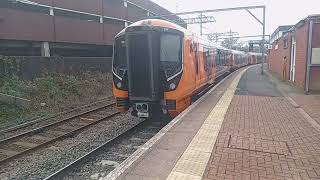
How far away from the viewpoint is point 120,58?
9820mm

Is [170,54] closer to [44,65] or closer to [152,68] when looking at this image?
[152,68]

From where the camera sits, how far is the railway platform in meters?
5.04

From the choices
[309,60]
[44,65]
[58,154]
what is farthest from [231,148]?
[44,65]

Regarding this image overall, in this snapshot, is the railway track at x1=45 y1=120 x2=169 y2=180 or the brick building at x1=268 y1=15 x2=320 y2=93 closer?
the railway track at x1=45 y1=120 x2=169 y2=180

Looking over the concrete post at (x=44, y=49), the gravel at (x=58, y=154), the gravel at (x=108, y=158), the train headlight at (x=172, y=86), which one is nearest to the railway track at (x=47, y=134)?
the gravel at (x=58, y=154)

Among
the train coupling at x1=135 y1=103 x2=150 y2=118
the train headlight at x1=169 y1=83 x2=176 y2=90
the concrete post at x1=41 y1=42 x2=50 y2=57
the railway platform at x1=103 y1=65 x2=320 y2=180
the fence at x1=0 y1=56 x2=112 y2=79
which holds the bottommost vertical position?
the railway platform at x1=103 y1=65 x2=320 y2=180

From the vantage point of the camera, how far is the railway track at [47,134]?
8.06 meters

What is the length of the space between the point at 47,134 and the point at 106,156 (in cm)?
295

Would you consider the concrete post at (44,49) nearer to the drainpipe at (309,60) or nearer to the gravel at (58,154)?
the gravel at (58,154)

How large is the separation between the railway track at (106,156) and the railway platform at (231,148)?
1089 mm

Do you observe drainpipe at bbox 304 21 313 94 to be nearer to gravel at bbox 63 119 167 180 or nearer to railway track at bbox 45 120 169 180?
railway track at bbox 45 120 169 180

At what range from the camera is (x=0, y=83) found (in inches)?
516

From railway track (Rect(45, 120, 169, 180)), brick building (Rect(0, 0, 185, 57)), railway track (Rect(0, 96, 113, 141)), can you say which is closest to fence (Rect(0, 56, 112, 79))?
brick building (Rect(0, 0, 185, 57))

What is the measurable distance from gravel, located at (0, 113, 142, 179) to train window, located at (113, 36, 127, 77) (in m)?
1.89
